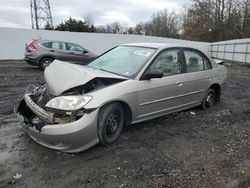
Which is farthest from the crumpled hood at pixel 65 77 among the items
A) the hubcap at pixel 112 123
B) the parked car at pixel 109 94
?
the hubcap at pixel 112 123

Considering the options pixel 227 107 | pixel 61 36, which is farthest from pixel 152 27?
pixel 227 107

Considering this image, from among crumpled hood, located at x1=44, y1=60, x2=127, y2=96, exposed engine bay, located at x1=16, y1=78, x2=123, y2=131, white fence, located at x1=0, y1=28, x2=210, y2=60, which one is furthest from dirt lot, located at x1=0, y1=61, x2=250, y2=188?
white fence, located at x1=0, y1=28, x2=210, y2=60

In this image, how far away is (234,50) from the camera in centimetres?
2631

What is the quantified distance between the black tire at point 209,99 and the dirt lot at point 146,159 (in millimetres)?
971

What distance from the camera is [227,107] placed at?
22.4 ft

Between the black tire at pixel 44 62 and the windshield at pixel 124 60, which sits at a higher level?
the windshield at pixel 124 60

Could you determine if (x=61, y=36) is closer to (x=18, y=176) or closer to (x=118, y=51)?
(x=118, y=51)

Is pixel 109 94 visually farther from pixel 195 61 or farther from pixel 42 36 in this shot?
pixel 42 36

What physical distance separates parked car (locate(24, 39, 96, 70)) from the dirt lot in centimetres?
765

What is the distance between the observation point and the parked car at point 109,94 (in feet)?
12.0

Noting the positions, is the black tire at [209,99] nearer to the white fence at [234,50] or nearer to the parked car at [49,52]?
the parked car at [49,52]

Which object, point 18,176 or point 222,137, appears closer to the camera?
point 18,176

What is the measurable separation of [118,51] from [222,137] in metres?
2.51

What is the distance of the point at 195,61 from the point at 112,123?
2.71m
